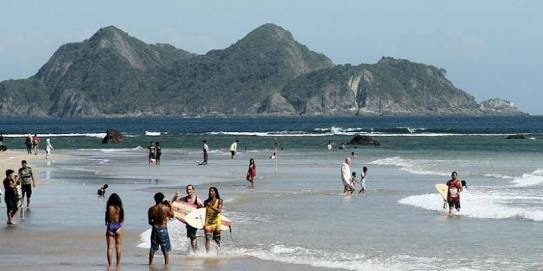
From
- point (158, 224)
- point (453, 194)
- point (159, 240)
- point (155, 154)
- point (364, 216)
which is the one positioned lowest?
point (364, 216)

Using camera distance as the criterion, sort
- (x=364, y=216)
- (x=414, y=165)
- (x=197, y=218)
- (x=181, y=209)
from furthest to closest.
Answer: (x=414, y=165)
(x=364, y=216)
(x=181, y=209)
(x=197, y=218)

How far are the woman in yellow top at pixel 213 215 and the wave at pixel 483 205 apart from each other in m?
9.14

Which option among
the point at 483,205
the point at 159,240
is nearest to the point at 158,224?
the point at 159,240

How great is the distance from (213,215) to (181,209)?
2.28 ft

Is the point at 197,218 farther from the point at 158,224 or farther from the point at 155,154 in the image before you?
the point at 155,154

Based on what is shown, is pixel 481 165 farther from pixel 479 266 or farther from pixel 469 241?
pixel 479 266

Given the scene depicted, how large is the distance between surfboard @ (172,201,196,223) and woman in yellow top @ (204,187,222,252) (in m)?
0.41

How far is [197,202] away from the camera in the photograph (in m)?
19.1

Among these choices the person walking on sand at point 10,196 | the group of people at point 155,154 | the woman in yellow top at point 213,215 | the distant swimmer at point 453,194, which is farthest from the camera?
the group of people at point 155,154

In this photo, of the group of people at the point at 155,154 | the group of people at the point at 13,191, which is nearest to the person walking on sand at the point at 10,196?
the group of people at the point at 13,191

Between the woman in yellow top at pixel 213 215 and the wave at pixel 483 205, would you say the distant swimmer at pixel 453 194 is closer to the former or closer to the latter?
the wave at pixel 483 205

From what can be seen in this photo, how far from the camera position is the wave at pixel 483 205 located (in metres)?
25.5

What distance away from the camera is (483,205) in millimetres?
27656

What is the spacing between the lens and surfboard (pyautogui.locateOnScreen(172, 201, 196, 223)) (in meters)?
19.0
